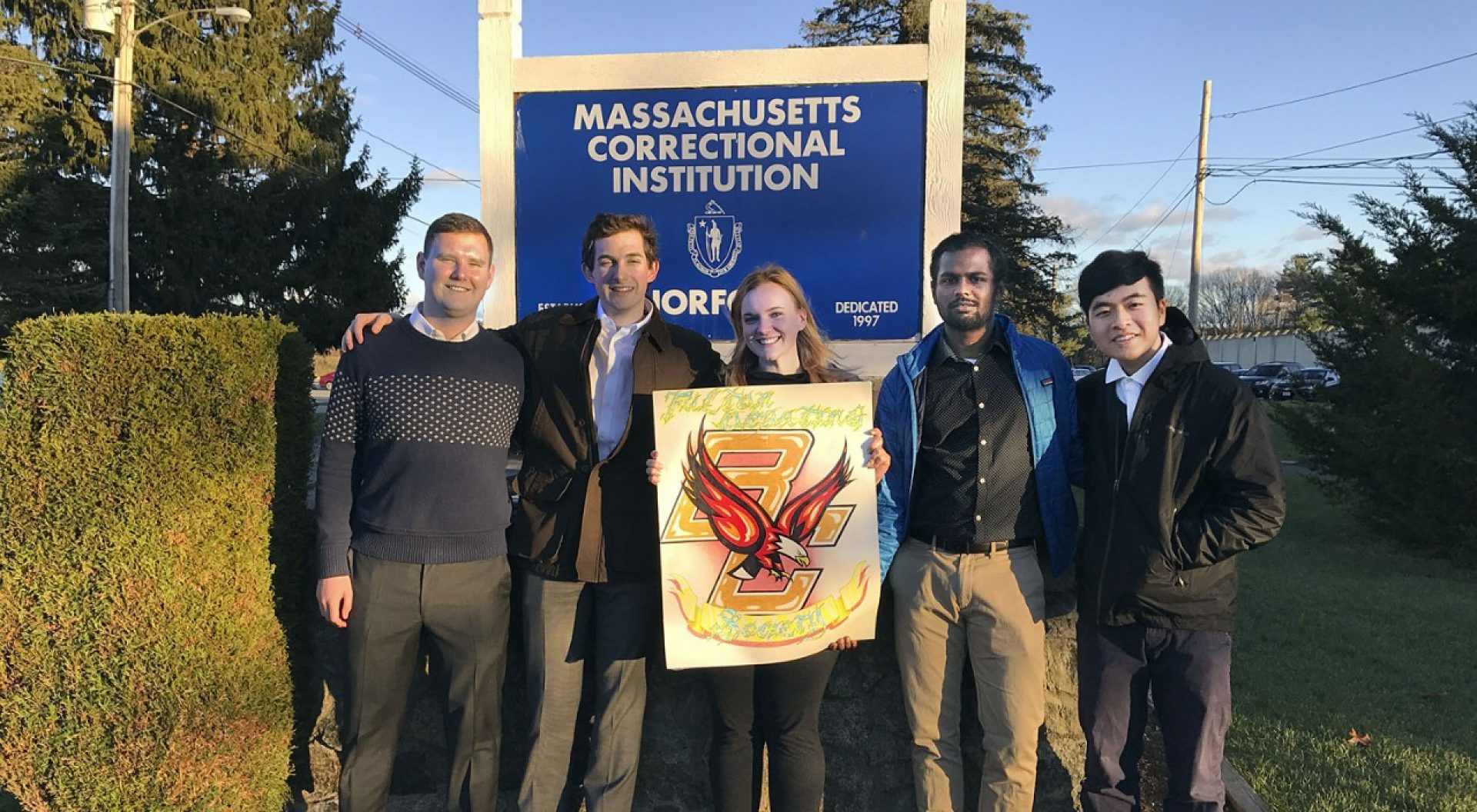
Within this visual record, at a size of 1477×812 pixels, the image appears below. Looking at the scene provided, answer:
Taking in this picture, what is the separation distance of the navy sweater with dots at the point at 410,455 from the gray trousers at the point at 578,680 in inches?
12.6

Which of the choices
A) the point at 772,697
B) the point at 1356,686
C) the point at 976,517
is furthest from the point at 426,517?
the point at 1356,686

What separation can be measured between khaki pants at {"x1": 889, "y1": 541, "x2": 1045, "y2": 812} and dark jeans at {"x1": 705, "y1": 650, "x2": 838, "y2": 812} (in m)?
0.36

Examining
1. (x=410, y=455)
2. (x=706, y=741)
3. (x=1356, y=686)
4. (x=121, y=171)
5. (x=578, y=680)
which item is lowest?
(x=1356, y=686)

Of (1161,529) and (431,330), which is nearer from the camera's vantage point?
→ (1161,529)

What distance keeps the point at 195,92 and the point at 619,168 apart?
939 inches

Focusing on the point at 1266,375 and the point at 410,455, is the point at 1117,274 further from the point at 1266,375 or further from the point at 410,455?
the point at 1266,375

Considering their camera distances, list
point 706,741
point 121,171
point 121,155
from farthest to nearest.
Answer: point 121,155, point 121,171, point 706,741

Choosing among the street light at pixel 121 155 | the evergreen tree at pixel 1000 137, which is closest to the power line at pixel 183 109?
the street light at pixel 121 155

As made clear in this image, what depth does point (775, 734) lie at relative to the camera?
271cm

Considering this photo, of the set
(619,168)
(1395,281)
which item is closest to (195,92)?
(619,168)

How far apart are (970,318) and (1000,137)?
1142 inches

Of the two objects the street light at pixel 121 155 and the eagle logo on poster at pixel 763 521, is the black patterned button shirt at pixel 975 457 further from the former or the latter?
the street light at pixel 121 155

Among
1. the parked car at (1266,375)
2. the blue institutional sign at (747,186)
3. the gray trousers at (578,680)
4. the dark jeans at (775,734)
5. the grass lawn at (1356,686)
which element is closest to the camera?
the dark jeans at (775,734)

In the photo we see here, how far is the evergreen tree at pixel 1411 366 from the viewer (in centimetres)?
1015
